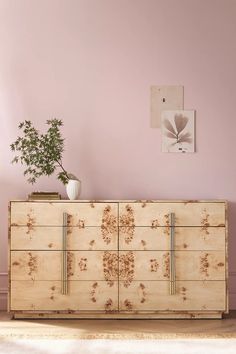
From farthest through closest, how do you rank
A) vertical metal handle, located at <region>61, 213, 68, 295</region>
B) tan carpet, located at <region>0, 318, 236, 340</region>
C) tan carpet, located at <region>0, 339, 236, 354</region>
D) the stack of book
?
the stack of book, vertical metal handle, located at <region>61, 213, 68, 295</region>, tan carpet, located at <region>0, 318, 236, 340</region>, tan carpet, located at <region>0, 339, 236, 354</region>

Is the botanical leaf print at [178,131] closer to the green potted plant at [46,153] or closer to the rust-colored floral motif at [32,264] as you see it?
the green potted plant at [46,153]

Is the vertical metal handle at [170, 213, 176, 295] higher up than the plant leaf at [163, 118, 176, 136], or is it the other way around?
the plant leaf at [163, 118, 176, 136]

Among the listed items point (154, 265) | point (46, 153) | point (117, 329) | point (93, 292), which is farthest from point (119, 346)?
point (46, 153)

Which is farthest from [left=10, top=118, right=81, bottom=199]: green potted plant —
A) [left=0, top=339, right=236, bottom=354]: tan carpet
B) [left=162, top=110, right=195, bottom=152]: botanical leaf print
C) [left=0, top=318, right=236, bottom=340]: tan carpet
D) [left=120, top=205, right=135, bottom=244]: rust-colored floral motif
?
[left=0, top=339, right=236, bottom=354]: tan carpet

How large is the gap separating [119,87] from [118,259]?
1472 mm

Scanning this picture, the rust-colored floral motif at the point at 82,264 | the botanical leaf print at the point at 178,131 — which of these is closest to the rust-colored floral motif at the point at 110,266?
the rust-colored floral motif at the point at 82,264

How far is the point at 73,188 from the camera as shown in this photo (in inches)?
170

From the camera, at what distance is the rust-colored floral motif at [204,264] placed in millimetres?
4191

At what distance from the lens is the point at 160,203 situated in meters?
4.21

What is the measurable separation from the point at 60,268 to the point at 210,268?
3.68ft

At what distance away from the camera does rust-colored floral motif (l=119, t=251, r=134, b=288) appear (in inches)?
165

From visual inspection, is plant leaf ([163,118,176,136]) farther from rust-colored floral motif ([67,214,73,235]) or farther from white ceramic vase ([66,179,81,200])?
rust-colored floral motif ([67,214,73,235])

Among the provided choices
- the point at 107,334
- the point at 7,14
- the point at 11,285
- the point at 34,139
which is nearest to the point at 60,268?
the point at 11,285

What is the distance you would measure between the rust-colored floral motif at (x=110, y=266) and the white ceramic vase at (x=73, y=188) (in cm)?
51
